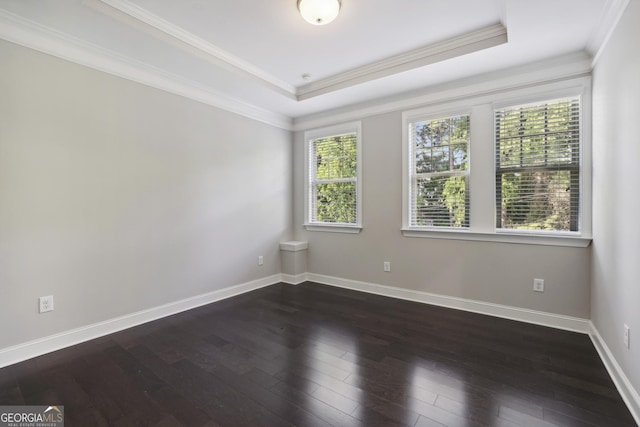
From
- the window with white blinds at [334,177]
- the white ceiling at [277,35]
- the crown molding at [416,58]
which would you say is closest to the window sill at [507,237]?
the window with white blinds at [334,177]

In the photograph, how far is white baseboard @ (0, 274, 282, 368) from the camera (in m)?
2.22

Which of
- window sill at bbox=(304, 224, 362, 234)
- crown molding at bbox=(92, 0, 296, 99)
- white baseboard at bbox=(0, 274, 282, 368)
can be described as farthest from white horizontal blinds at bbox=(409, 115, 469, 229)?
white baseboard at bbox=(0, 274, 282, 368)

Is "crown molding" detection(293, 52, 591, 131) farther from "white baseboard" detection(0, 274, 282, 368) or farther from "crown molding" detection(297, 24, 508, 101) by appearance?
"white baseboard" detection(0, 274, 282, 368)

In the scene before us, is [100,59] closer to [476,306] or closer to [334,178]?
[334,178]

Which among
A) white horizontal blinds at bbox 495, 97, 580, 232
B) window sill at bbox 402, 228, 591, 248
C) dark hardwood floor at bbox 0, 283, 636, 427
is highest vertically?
white horizontal blinds at bbox 495, 97, 580, 232

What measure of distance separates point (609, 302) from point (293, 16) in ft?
10.6

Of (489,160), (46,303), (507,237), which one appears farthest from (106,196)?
(507,237)

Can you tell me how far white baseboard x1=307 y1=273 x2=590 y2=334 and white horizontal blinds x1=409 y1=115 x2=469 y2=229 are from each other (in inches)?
33.3

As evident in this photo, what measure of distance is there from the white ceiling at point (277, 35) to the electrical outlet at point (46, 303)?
1981mm

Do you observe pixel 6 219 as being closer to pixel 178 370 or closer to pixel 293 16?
pixel 178 370

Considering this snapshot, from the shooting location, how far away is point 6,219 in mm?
2172

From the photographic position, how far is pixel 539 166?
290 cm

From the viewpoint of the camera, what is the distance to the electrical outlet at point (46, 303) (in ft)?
7.66

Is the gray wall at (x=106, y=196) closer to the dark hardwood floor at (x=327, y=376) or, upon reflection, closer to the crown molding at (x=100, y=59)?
the crown molding at (x=100, y=59)
